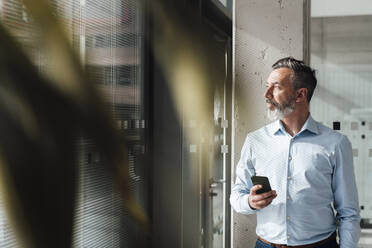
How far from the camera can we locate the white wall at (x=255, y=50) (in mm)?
1999

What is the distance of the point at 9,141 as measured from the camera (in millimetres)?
750

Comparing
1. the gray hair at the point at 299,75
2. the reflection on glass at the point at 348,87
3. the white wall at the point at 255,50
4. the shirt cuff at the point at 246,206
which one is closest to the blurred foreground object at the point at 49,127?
the shirt cuff at the point at 246,206

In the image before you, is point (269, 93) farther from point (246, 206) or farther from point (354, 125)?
point (354, 125)

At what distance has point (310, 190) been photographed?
1440mm

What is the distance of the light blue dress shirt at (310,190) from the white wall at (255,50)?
514 mm

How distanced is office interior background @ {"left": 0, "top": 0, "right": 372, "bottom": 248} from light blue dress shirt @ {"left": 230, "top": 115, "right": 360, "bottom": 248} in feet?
1.39

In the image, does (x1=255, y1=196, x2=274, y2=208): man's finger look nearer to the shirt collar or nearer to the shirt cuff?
the shirt cuff

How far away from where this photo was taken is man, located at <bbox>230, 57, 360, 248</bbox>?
4.65 feet

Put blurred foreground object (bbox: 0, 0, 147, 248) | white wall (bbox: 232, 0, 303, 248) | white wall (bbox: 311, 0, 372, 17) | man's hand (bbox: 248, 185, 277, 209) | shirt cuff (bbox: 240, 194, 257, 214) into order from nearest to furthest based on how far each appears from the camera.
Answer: blurred foreground object (bbox: 0, 0, 147, 248), man's hand (bbox: 248, 185, 277, 209), shirt cuff (bbox: 240, 194, 257, 214), white wall (bbox: 232, 0, 303, 248), white wall (bbox: 311, 0, 372, 17)

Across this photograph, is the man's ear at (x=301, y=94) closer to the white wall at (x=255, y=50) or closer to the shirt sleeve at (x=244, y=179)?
the shirt sleeve at (x=244, y=179)

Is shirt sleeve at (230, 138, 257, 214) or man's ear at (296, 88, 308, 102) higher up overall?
man's ear at (296, 88, 308, 102)

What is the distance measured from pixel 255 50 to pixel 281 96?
0.58 metres

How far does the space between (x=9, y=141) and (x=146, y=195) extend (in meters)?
1.35

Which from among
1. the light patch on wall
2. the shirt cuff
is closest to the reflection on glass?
the light patch on wall
